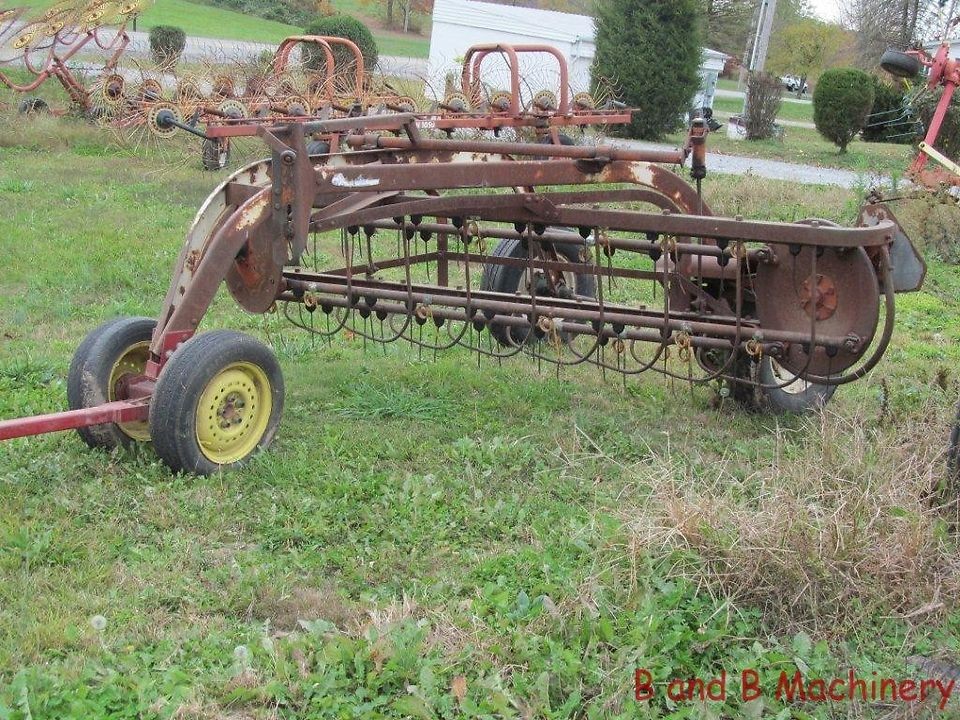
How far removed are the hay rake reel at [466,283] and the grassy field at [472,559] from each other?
289 millimetres

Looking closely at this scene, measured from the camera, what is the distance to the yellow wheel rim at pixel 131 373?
4793 mm

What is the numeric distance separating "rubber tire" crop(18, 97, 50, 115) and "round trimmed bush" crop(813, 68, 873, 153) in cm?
1592

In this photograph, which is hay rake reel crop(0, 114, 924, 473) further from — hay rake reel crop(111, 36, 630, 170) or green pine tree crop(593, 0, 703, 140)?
green pine tree crop(593, 0, 703, 140)

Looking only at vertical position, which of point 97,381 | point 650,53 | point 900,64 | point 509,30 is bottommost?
point 97,381

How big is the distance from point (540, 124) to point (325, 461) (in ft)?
12.2

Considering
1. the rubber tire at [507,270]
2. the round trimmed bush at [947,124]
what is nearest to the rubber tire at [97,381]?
the rubber tire at [507,270]

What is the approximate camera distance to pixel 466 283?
5.41 metres

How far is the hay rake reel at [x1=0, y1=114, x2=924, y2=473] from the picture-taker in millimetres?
4605

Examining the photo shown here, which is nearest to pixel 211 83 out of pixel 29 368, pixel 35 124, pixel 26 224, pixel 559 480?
pixel 26 224

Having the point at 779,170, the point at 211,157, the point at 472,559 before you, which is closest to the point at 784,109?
the point at 779,170

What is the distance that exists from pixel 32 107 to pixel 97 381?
546 inches

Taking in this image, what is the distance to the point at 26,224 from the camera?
10.0 m

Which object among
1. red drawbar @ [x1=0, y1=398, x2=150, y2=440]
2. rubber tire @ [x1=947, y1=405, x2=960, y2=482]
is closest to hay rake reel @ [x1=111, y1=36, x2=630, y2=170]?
red drawbar @ [x1=0, y1=398, x2=150, y2=440]

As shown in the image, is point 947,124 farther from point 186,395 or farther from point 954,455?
point 186,395
